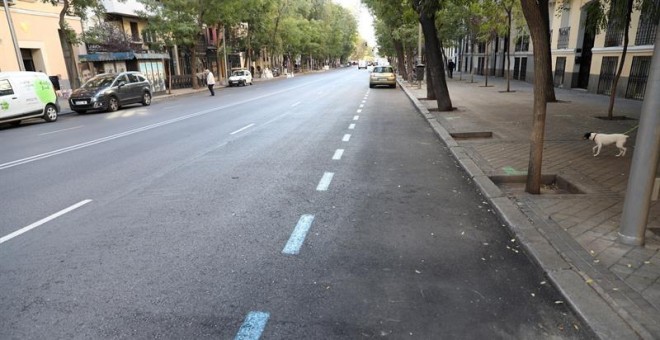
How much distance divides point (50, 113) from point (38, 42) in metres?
11.8

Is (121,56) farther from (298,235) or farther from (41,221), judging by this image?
(298,235)

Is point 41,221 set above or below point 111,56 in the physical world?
below

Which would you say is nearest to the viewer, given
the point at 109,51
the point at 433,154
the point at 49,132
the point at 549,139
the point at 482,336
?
the point at 482,336

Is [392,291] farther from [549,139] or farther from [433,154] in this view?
[549,139]

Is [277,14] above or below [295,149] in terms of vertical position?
above

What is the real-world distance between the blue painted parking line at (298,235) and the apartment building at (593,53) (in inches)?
513

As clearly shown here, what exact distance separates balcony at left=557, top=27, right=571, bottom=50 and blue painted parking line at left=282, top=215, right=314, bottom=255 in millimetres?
25453

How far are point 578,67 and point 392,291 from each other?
83.4 feet

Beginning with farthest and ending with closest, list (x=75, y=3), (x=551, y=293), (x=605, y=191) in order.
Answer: (x=75, y=3)
(x=605, y=191)
(x=551, y=293)

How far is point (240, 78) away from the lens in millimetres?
42250

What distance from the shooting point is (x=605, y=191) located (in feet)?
18.9

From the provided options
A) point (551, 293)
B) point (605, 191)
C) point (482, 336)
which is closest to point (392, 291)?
point (482, 336)

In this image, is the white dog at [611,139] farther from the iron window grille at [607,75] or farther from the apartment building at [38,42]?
the apartment building at [38,42]

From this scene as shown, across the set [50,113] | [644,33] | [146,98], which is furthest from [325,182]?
[146,98]
